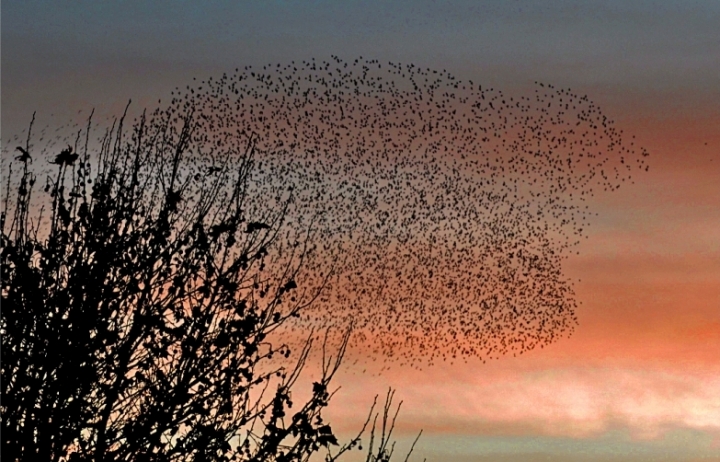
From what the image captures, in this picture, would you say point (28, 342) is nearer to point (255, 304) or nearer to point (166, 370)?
point (166, 370)

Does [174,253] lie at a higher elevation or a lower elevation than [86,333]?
higher

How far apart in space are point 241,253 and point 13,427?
3.70 m

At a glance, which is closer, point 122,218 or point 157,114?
point 122,218

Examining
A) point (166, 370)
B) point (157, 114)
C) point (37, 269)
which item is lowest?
point (166, 370)

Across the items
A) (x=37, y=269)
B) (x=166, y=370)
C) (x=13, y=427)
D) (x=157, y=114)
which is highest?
(x=157, y=114)

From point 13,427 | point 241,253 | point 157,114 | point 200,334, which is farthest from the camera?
point 157,114

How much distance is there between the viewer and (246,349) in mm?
13758

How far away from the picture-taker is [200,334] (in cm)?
1363

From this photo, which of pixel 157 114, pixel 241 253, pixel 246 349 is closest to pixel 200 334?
pixel 246 349

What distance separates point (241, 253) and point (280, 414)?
2.33m

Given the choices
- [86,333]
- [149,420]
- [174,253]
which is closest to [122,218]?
[174,253]

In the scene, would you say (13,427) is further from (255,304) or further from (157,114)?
(157,114)

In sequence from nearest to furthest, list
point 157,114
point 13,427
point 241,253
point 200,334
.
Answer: point 13,427 < point 200,334 < point 241,253 < point 157,114

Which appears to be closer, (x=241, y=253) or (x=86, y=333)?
(x=86, y=333)
